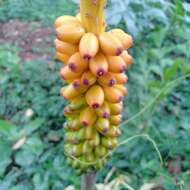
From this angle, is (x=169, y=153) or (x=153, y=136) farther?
(x=153, y=136)

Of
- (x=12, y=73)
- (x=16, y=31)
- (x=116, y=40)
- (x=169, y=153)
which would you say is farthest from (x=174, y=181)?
(x=16, y=31)

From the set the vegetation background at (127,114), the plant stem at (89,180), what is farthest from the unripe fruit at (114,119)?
the vegetation background at (127,114)

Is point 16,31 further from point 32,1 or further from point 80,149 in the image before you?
point 80,149

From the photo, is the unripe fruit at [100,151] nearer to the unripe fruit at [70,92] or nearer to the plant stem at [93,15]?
the unripe fruit at [70,92]

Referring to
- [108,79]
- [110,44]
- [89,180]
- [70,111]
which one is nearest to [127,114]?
[89,180]

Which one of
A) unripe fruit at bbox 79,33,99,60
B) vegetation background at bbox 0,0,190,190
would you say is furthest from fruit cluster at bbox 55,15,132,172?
vegetation background at bbox 0,0,190,190

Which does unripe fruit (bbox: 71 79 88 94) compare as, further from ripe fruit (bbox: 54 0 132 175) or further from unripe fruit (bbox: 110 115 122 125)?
unripe fruit (bbox: 110 115 122 125)
